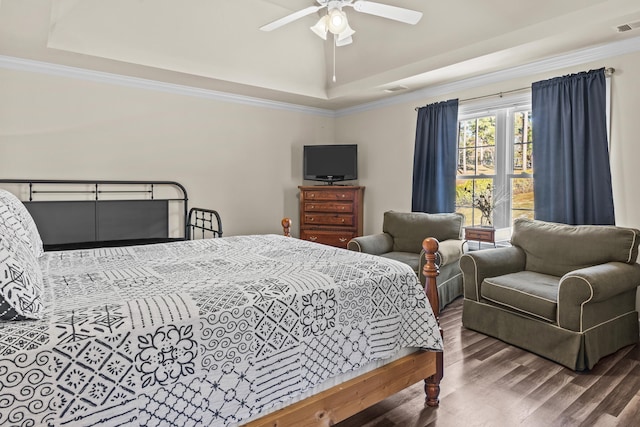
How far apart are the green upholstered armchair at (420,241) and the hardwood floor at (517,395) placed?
1.01 m

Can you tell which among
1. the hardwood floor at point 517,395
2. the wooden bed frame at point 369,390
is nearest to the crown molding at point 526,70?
the hardwood floor at point 517,395

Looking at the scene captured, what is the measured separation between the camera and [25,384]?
105cm

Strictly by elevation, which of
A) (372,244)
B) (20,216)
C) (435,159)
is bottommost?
(372,244)

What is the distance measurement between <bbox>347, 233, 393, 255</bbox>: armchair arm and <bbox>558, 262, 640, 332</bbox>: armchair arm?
1.85m

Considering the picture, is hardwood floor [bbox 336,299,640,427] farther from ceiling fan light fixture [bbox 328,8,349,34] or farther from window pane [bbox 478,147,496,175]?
ceiling fan light fixture [bbox 328,8,349,34]

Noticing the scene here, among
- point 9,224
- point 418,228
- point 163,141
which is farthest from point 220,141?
point 9,224

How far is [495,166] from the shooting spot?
4.25 metres

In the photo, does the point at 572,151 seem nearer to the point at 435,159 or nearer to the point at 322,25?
the point at 435,159

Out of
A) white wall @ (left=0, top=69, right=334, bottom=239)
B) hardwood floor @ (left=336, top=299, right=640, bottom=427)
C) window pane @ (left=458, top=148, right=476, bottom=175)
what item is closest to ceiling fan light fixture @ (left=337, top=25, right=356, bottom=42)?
window pane @ (left=458, top=148, right=476, bottom=175)

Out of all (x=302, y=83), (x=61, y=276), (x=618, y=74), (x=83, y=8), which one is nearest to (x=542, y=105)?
(x=618, y=74)

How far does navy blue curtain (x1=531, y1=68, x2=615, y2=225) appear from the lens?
3.28 m

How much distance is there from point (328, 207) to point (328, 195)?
162mm

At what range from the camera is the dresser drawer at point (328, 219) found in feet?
17.0

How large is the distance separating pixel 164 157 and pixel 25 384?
12.3 ft
